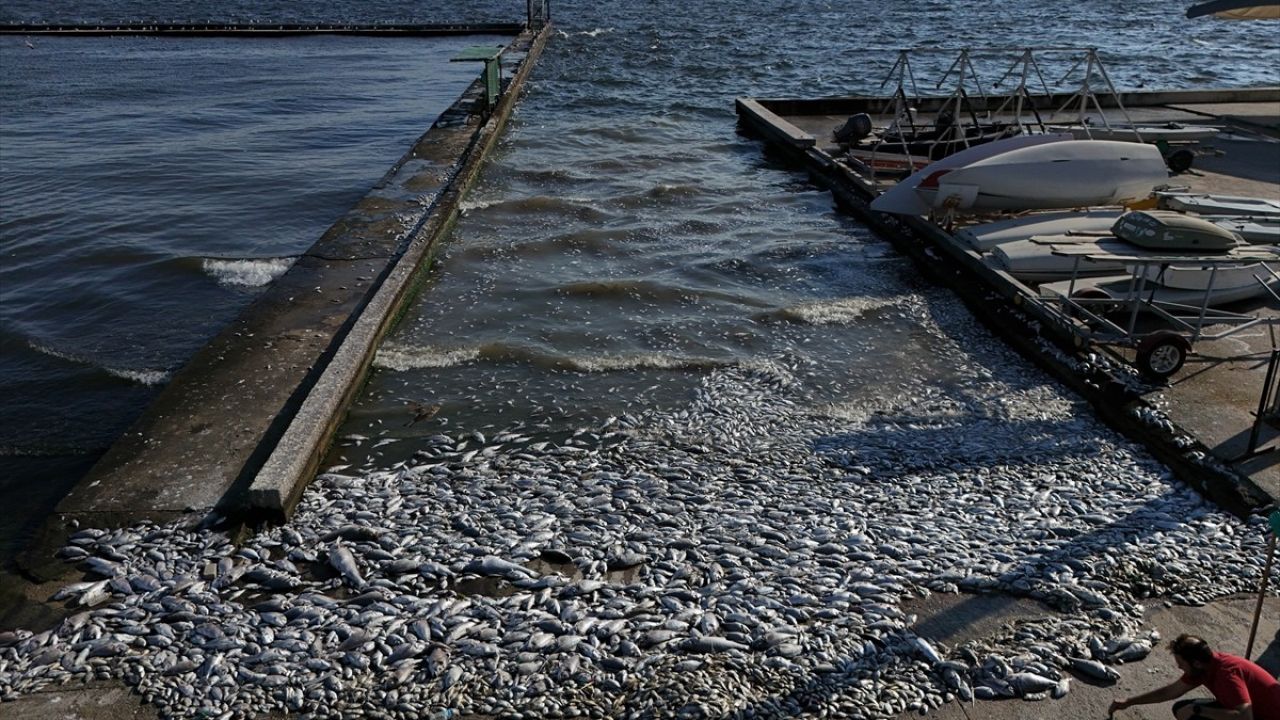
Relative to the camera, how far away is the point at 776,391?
1235 centimetres

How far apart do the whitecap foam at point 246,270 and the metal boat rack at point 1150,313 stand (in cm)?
1263

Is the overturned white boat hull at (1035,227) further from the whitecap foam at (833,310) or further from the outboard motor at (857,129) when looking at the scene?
the outboard motor at (857,129)

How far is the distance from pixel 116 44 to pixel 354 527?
4850 centimetres

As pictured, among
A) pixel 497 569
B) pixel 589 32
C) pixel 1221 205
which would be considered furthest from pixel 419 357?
pixel 589 32

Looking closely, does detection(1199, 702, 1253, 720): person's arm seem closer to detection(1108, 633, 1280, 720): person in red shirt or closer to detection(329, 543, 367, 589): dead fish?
detection(1108, 633, 1280, 720): person in red shirt

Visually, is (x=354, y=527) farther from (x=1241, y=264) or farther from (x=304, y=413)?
(x=1241, y=264)

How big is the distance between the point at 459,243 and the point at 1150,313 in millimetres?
11209

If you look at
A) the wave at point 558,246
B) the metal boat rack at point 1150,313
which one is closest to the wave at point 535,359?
the wave at point 558,246

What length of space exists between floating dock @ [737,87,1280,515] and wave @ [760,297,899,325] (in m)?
1.48

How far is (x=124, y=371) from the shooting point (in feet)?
45.0

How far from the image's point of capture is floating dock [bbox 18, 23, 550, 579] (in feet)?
29.7

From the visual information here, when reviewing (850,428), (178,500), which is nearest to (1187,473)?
(850,428)

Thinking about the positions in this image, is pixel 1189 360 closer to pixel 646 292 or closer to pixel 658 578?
pixel 646 292

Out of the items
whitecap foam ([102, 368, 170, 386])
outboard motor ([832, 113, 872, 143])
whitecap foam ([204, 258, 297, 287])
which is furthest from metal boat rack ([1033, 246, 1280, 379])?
whitecap foam ([204, 258, 297, 287])
